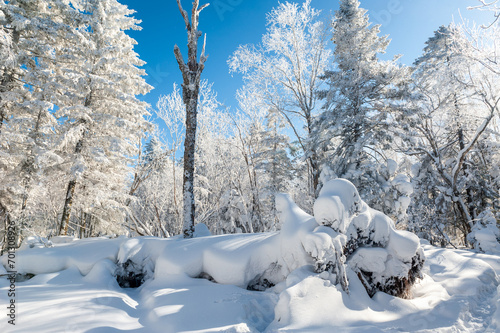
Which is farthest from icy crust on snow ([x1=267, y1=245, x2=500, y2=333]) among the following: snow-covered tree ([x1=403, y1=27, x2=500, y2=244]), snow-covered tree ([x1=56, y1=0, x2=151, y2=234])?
snow-covered tree ([x1=56, y1=0, x2=151, y2=234])

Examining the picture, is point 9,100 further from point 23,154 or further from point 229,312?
Result: point 229,312

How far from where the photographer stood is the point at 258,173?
15.5 meters

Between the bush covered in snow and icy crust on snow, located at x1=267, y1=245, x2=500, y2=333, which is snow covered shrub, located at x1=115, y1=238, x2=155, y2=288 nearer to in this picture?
the bush covered in snow

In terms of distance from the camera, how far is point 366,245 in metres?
4.26

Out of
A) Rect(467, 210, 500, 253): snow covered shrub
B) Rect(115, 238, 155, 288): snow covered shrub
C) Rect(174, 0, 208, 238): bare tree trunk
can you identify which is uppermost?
Rect(174, 0, 208, 238): bare tree trunk

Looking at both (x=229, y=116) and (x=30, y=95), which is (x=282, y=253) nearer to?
(x=229, y=116)

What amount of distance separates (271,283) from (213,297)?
1085 millimetres

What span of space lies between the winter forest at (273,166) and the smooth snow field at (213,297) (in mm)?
38

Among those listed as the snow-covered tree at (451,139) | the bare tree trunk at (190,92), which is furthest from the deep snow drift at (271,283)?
the snow-covered tree at (451,139)

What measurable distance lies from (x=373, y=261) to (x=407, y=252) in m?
0.71

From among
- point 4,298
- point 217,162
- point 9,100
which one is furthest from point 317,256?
point 9,100

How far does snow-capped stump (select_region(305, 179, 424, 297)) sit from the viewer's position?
12.5 ft

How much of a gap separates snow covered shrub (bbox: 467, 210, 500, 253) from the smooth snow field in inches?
190

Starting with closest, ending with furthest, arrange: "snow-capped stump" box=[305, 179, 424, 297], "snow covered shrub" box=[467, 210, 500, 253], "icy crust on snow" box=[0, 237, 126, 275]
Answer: "snow-capped stump" box=[305, 179, 424, 297] < "icy crust on snow" box=[0, 237, 126, 275] < "snow covered shrub" box=[467, 210, 500, 253]
